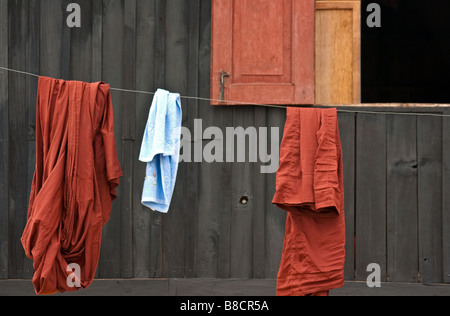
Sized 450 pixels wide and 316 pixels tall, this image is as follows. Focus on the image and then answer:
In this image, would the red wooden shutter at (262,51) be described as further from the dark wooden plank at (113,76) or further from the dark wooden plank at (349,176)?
the dark wooden plank at (113,76)

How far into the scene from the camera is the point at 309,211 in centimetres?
435

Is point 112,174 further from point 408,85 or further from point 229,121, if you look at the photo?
point 408,85

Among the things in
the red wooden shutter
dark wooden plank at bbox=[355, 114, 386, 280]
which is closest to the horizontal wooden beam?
dark wooden plank at bbox=[355, 114, 386, 280]

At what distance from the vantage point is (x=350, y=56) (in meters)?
5.33

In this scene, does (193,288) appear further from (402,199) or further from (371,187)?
(402,199)

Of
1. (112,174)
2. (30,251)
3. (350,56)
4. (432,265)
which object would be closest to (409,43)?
(350,56)

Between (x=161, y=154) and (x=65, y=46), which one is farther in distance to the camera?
(x=65, y=46)

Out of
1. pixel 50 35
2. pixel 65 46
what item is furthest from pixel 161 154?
pixel 50 35

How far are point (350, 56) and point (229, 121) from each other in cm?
101

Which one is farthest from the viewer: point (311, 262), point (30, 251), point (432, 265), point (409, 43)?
point (409, 43)

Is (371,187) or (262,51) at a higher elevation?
(262,51)

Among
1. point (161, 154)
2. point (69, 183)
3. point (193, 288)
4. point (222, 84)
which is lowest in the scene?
point (193, 288)

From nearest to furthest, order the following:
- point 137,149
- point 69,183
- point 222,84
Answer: point 69,183, point 222,84, point 137,149

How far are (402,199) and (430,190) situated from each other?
0.68 feet
